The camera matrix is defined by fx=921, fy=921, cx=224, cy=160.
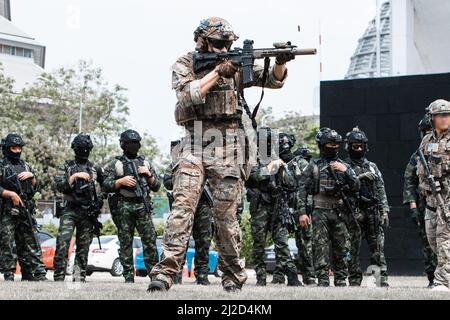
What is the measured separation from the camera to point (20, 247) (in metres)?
12.7

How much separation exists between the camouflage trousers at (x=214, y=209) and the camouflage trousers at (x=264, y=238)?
488 centimetres

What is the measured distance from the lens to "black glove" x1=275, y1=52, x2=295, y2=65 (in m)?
7.75

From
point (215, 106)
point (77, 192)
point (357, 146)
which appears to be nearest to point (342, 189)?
point (357, 146)

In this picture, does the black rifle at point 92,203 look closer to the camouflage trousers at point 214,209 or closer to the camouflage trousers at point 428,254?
the camouflage trousers at point 428,254

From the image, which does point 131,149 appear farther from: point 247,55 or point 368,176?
point 247,55

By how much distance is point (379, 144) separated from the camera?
1784 centimetres

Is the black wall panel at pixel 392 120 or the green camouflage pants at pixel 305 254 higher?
the black wall panel at pixel 392 120

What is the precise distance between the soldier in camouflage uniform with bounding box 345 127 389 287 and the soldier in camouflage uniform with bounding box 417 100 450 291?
9.72 feet

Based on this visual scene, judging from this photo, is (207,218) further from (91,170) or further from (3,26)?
(3,26)

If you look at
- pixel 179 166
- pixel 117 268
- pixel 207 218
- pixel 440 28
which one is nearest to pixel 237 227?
pixel 179 166

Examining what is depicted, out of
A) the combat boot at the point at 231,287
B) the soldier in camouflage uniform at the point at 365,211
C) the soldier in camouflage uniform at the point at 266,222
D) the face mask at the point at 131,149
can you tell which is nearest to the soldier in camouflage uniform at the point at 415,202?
the soldier in camouflage uniform at the point at 365,211

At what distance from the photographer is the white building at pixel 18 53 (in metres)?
67.8

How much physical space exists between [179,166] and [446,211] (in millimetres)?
2859

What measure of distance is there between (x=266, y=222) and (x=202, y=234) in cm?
93
